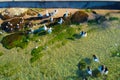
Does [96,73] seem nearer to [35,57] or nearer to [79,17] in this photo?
[35,57]

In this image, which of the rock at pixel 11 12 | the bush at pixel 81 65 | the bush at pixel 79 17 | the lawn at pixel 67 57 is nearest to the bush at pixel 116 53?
the lawn at pixel 67 57

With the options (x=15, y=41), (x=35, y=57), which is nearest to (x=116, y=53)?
(x=35, y=57)

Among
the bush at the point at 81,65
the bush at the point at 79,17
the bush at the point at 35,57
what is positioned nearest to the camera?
the bush at the point at 81,65

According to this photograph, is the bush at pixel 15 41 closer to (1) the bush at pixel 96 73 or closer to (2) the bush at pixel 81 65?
(2) the bush at pixel 81 65

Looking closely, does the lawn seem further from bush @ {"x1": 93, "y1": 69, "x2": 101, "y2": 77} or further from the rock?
the rock

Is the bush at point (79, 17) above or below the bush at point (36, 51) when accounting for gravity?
above

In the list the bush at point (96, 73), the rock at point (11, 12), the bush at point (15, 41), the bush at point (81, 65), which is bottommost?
the bush at point (96, 73)
